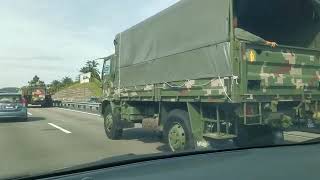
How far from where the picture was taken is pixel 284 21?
11.3m

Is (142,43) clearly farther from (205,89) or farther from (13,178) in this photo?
(13,178)

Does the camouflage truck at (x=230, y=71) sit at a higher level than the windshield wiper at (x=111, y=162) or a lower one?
higher

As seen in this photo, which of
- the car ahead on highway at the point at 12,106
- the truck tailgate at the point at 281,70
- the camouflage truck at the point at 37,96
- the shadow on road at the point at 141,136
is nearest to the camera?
the truck tailgate at the point at 281,70

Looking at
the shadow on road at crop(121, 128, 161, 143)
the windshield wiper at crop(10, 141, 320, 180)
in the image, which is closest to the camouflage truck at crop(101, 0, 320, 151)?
the shadow on road at crop(121, 128, 161, 143)

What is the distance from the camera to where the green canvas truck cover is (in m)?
9.38

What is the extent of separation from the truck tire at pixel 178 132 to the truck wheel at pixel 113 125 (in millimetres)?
3691

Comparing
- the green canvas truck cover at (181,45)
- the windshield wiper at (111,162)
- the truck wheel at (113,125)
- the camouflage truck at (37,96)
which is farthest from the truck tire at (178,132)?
the camouflage truck at (37,96)

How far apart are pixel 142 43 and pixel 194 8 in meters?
2.89

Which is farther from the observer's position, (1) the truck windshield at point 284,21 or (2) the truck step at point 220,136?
(1) the truck windshield at point 284,21

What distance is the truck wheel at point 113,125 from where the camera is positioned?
568 inches

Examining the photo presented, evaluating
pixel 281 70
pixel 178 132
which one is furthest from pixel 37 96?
pixel 281 70

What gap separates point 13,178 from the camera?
301cm

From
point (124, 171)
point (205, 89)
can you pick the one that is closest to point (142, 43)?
point (205, 89)

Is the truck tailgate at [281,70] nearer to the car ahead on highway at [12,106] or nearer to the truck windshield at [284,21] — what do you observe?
the truck windshield at [284,21]
